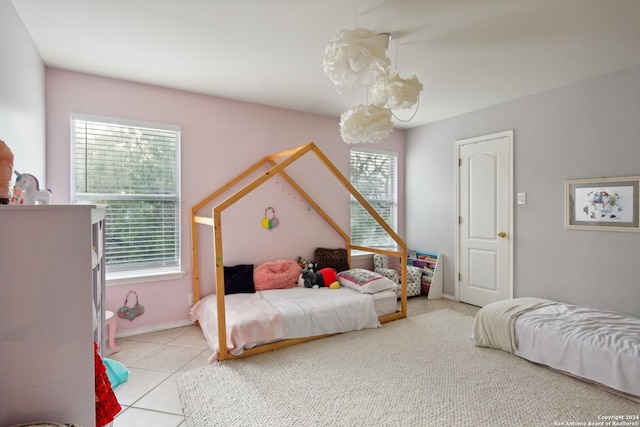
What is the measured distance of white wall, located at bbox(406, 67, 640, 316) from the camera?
2869 millimetres

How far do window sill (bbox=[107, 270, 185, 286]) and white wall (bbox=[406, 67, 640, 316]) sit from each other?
147 inches

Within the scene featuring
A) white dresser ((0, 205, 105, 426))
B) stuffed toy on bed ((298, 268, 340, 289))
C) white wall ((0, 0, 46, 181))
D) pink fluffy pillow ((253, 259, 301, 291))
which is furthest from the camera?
stuffed toy on bed ((298, 268, 340, 289))

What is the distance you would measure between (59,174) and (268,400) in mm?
2578

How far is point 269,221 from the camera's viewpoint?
12.6 ft

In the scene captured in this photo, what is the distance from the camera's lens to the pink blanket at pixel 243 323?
263 cm

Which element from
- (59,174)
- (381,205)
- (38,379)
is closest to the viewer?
(38,379)

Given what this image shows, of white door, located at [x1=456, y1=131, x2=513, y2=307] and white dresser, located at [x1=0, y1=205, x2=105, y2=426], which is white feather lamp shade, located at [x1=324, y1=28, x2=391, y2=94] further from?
white door, located at [x1=456, y1=131, x2=513, y2=307]

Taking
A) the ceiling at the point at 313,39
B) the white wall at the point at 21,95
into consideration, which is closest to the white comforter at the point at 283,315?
the white wall at the point at 21,95

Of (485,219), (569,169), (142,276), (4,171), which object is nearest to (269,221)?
(142,276)

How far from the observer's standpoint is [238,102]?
3678 millimetres

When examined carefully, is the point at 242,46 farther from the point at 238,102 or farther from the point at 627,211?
the point at 627,211

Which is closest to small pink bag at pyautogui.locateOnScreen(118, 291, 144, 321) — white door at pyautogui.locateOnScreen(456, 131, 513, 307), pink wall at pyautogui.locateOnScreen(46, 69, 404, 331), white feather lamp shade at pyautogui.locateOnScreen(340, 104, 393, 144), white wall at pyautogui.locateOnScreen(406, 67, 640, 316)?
pink wall at pyautogui.locateOnScreen(46, 69, 404, 331)

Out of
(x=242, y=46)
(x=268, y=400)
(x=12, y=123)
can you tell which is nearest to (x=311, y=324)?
(x=268, y=400)

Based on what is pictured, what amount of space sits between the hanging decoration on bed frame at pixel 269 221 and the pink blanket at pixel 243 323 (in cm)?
94
